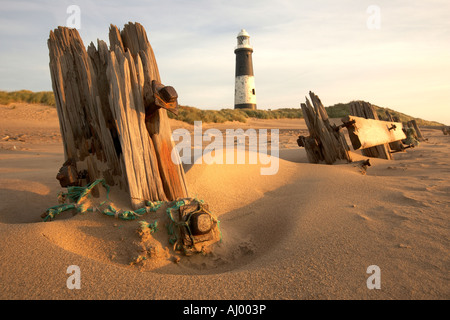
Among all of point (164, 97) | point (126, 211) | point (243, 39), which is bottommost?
point (126, 211)

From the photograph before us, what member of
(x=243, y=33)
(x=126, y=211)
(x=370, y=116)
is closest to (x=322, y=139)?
(x=370, y=116)

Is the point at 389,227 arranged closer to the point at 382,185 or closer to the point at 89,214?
the point at 382,185

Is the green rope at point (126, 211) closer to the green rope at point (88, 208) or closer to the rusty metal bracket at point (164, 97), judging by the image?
the green rope at point (88, 208)

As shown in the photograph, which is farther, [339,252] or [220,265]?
[220,265]

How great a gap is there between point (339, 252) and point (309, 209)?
0.88 meters

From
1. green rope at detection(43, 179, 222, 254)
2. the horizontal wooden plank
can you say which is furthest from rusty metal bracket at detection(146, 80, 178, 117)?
the horizontal wooden plank

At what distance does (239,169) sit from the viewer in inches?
172

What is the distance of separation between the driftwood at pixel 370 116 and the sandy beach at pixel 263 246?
9.23 ft

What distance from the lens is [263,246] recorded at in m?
2.38

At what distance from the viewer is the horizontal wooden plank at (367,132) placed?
468cm

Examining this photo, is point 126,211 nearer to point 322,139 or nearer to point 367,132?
point 322,139

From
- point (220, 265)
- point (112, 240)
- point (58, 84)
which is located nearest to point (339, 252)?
point (220, 265)

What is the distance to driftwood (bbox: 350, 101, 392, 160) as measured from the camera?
6.55m

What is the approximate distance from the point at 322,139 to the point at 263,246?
3.49 meters
